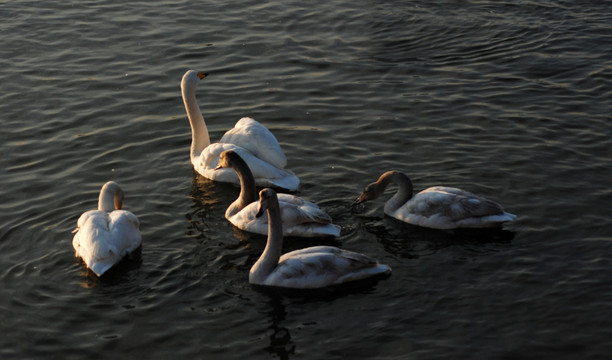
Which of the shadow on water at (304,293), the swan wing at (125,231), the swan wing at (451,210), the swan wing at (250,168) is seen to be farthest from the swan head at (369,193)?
the swan wing at (125,231)

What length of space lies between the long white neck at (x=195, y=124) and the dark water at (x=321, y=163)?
1.30 feet

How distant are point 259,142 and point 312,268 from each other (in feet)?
11.1

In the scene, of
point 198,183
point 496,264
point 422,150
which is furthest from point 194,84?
point 496,264

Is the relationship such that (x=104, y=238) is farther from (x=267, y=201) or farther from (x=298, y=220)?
(x=298, y=220)

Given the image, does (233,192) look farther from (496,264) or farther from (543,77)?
(543,77)

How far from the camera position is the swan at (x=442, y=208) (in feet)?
38.4

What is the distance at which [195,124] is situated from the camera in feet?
47.6

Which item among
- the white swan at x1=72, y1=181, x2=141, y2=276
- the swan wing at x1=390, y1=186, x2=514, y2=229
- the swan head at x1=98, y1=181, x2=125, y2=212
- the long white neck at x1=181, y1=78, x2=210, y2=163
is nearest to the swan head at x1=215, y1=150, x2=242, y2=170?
the long white neck at x1=181, y1=78, x2=210, y2=163

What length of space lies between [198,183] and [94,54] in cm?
579

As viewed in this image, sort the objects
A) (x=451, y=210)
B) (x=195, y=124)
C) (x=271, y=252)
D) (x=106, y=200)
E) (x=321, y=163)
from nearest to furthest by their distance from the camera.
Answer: (x=271, y=252)
(x=451, y=210)
(x=106, y=200)
(x=321, y=163)
(x=195, y=124)

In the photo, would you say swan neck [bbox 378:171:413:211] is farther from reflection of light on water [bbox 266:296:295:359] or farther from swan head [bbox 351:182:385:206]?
reflection of light on water [bbox 266:296:295:359]

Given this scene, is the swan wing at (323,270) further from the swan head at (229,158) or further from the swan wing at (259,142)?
the swan wing at (259,142)

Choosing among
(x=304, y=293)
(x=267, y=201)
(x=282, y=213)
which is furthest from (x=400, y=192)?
(x=304, y=293)

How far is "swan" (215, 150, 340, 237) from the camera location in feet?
38.3
